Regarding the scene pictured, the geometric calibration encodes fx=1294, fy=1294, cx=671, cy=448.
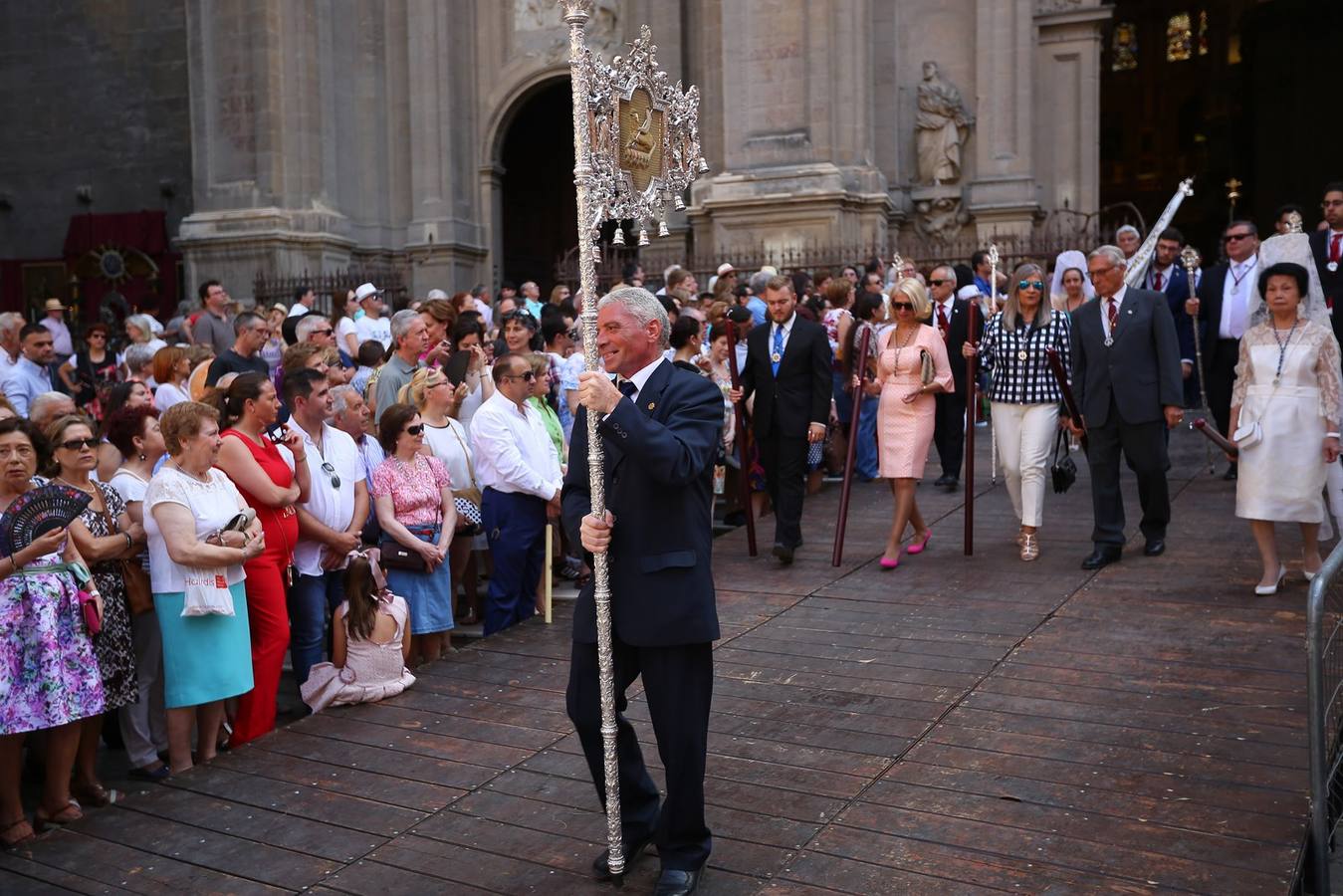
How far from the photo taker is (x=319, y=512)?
24.0 feet

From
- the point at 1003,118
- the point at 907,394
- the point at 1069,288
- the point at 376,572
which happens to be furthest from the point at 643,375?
the point at 1003,118

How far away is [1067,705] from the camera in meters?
6.25

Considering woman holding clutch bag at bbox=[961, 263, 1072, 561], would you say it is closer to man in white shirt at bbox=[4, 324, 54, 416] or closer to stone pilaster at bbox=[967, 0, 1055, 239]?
man in white shirt at bbox=[4, 324, 54, 416]

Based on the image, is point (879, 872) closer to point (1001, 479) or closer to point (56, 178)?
point (1001, 479)

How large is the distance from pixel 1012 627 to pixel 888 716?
1602 mm

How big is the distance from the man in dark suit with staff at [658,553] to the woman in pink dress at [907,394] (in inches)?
177

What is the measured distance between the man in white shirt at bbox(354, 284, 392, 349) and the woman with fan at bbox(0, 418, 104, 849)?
27.3 feet

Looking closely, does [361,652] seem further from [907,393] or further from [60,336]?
[60,336]

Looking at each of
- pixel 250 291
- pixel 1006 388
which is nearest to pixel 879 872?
pixel 1006 388

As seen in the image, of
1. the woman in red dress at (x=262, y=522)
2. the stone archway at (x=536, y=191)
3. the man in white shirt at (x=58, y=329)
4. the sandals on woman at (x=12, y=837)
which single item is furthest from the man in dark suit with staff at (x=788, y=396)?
the stone archway at (x=536, y=191)

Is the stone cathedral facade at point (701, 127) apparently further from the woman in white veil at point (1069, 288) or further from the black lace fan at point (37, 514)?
the black lace fan at point (37, 514)

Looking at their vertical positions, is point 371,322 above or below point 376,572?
above

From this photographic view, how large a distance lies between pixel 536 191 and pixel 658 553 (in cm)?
2286

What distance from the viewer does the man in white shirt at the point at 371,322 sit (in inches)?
558
